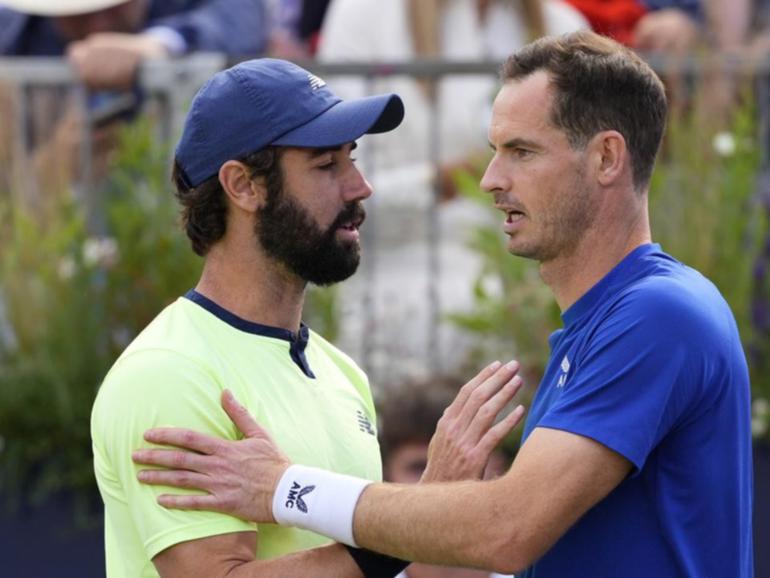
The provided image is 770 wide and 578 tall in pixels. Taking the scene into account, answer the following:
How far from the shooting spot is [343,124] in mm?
3498

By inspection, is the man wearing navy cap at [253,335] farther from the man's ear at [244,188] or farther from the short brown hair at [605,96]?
the short brown hair at [605,96]

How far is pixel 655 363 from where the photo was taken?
10.2ft

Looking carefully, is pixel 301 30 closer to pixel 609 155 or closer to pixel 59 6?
pixel 59 6

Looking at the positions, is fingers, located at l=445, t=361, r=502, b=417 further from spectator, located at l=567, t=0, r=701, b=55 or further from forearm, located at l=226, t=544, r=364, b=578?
spectator, located at l=567, t=0, r=701, b=55

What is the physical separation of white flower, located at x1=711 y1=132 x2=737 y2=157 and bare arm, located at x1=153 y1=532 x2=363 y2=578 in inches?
125

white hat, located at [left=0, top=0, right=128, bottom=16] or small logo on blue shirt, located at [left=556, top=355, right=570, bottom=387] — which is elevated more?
white hat, located at [left=0, top=0, right=128, bottom=16]

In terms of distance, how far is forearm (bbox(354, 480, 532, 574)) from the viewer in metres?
3.10

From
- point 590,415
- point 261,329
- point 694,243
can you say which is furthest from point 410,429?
point 590,415

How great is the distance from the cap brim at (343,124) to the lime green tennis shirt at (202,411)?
0.40 meters

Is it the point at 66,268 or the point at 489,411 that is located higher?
the point at 489,411

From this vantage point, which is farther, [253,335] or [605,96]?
[253,335]

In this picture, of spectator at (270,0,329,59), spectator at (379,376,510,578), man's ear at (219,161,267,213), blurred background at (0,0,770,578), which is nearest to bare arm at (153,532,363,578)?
man's ear at (219,161,267,213)

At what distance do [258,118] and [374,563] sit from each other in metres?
0.96

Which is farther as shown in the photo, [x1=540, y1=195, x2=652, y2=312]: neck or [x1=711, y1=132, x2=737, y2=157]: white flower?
[x1=711, y1=132, x2=737, y2=157]: white flower
